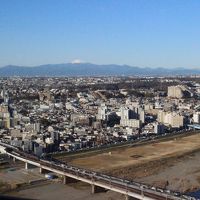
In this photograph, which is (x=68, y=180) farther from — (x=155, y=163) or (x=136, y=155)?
(x=136, y=155)

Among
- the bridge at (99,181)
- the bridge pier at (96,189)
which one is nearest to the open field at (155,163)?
the bridge at (99,181)

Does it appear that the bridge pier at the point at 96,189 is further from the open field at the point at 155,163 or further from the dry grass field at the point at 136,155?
the dry grass field at the point at 136,155

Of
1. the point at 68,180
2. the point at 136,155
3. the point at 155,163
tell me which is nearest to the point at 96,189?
the point at 68,180

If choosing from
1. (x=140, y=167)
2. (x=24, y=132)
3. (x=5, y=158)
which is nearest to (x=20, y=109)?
(x=24, y=132)

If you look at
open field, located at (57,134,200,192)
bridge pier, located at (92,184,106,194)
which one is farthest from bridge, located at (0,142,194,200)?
open field, located at (57,134,200,192)

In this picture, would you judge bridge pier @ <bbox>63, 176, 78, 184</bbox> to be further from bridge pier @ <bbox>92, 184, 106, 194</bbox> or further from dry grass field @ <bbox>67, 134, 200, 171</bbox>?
dry grass field @ <bbox>67, 134, 200, 171</bbox>

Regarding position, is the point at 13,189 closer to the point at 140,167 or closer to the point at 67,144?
the point at 140,167

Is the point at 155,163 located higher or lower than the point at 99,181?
lower
